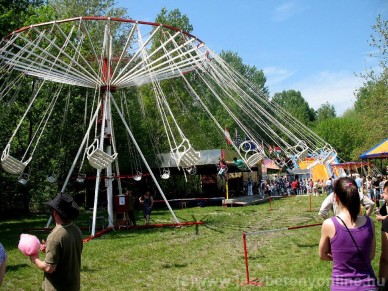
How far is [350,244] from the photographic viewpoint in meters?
3.41

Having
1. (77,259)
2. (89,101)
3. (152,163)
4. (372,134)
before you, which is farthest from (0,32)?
(372,134)

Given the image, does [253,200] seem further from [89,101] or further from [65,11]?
[65,11]

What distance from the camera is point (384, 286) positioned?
387 centimetres

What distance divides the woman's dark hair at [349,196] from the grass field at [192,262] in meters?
4.41

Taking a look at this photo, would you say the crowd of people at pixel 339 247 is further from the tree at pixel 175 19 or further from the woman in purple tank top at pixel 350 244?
the tree at pixel 175 19

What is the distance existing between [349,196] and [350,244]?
0.41 metres

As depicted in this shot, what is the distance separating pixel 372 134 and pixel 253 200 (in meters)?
18.6

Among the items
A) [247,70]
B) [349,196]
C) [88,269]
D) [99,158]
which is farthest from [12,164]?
[247,70]

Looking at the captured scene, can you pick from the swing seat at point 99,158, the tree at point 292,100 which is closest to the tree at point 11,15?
the swing seat at point 99,158

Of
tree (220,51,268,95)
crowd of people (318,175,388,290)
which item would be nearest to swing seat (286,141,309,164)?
crowd of people (318,175,388,290)

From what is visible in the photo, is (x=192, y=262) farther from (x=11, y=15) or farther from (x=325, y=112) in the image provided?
(x=325, y=112)

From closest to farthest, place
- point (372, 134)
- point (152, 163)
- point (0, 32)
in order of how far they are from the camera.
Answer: point (0, 32)
point (152, 163)
point (372, 134)

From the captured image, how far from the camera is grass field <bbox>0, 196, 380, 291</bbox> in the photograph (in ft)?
27.2

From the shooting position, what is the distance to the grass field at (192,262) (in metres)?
8.30
